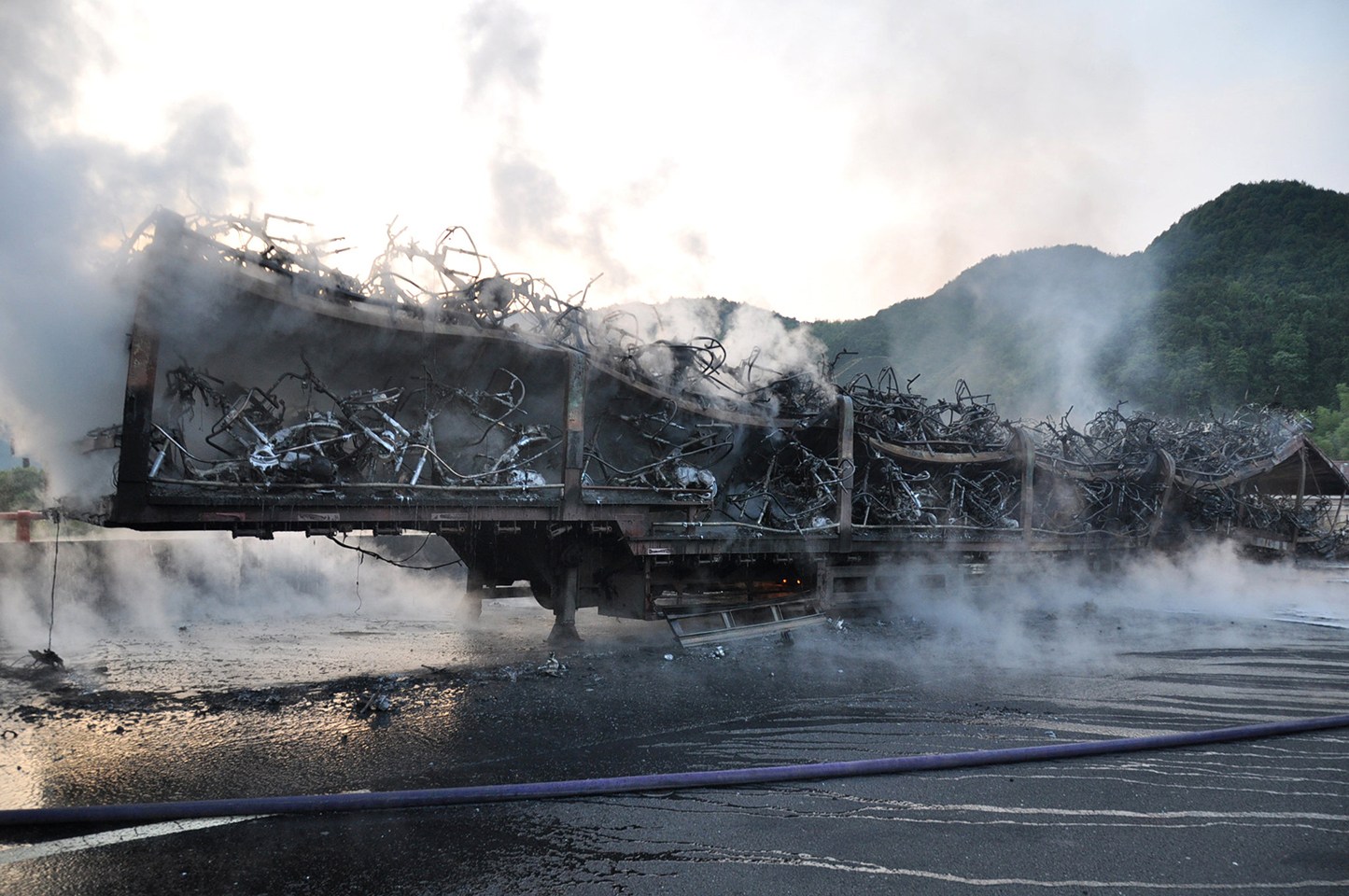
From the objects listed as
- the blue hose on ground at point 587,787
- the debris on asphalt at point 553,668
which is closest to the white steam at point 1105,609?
the blue hose on ground at point 587,787

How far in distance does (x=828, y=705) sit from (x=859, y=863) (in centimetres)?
291

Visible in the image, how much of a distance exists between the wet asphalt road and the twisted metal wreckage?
1167mm

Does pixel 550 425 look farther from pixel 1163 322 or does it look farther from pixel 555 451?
pixel 1163 322

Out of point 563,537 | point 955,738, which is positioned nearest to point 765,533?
point 563,537

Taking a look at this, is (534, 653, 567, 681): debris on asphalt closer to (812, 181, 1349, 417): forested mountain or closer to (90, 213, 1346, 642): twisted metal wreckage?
(90, 213, 1346, 642): twisted metal wreckage

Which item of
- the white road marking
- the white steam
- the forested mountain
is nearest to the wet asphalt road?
the white road marking

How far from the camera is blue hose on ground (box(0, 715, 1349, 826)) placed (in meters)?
3.76

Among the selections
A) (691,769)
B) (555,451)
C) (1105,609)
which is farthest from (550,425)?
(1105,609)

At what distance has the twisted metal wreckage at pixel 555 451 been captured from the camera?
5.99 meters

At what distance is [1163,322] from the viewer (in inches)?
1961

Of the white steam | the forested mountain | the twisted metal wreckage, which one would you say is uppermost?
the forested mountain

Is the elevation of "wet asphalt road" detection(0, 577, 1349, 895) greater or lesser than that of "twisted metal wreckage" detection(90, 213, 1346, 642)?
lesser

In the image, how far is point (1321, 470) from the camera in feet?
53.8

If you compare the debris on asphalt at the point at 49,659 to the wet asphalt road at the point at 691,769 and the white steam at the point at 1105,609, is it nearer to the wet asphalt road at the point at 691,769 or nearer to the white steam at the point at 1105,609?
the wet asphalt road at the point at 691,769
